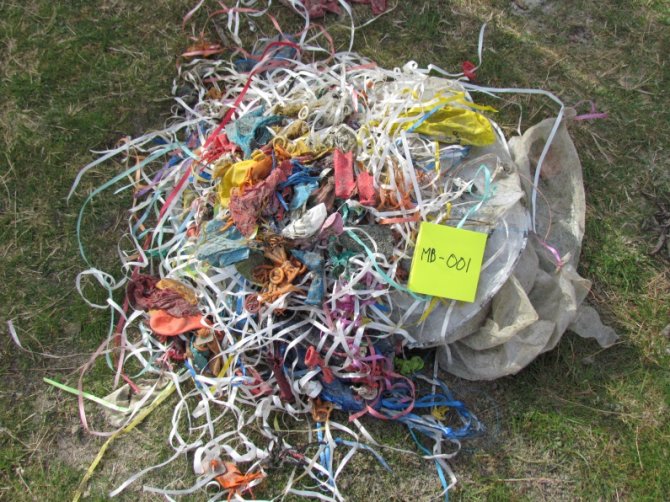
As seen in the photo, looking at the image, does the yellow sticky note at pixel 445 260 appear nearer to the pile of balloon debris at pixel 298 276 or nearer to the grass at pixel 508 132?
the pile of balloon debris at pixel 298 276

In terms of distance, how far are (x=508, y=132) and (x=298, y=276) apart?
130 cm

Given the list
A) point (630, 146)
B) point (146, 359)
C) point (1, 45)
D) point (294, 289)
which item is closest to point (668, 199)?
point (630, 146)

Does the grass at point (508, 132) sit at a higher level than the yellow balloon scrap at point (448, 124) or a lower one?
lower

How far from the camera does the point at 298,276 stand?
2029 mm

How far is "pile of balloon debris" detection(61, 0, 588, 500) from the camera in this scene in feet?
6.62

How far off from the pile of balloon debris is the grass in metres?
0.12

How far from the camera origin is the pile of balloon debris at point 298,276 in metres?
2.02

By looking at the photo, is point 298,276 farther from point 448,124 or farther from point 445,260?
point 448,124

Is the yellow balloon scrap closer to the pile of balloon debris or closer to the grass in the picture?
the pile of balloon debris

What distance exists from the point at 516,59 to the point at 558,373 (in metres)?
1.52

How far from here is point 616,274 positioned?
2.42m

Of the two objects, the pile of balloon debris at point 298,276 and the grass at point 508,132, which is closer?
the pile of balloon debris at point 298,276

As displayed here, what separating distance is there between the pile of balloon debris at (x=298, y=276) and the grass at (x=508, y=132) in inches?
4.7

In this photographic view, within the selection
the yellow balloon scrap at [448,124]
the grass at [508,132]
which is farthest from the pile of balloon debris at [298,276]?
the grass at [508,132]
